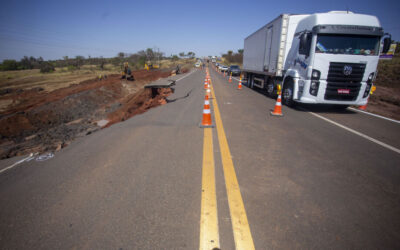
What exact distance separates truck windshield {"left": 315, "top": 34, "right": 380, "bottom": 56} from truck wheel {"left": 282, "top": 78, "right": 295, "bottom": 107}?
6.38ft

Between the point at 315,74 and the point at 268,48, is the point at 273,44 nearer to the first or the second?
the point at 268,48

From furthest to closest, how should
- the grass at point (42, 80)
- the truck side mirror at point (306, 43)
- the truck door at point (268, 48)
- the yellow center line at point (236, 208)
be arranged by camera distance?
1. the grass at point (42, 80)
2. the truck door at point (268, 48)
3. the truck side mirror at point (306, 43)
4. the yellow center line at point (236, 208)

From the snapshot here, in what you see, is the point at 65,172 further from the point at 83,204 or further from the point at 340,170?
the point at 340,170

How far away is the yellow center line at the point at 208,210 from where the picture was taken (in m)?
1.92

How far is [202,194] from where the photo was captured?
2633 mm

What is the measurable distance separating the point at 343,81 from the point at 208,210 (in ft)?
25.1

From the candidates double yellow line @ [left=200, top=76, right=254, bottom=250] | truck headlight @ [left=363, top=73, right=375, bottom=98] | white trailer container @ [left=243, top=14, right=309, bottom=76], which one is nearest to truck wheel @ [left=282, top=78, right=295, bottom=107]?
white trailer container @ [left=243, top=14, right=309, bottom=76]

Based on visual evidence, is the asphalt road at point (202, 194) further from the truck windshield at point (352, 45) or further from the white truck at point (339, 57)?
the truck windshield at point (352, 45)

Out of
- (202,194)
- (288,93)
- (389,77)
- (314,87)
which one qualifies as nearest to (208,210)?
(202,194)

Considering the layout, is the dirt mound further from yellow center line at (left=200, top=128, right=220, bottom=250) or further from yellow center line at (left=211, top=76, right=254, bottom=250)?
yellow center line at (left=211, top=76, right=254, bottom=250)

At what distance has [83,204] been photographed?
2.51 meters

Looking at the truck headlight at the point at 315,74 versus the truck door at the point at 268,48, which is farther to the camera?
the truck door at the point at 268,48

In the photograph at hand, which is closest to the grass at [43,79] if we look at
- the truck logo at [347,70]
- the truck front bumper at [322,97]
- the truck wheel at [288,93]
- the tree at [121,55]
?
the truck wheel at [288,93]

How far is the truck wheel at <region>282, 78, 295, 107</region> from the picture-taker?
8.80 m
